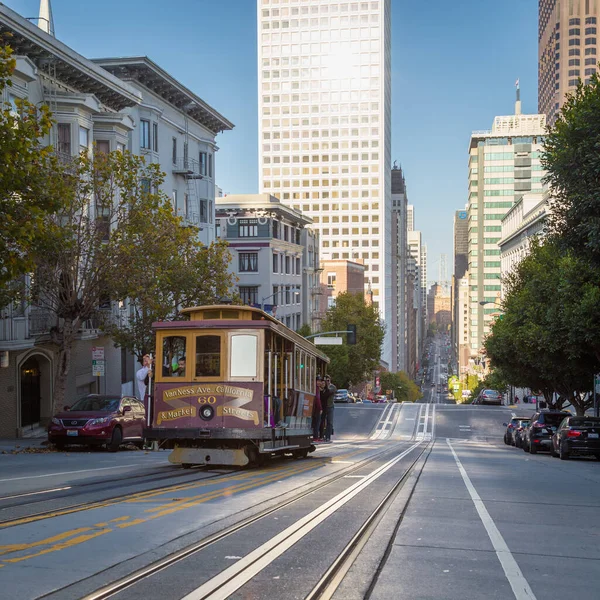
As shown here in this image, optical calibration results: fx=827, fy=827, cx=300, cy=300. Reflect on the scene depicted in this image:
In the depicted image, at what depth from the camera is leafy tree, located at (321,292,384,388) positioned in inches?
3314

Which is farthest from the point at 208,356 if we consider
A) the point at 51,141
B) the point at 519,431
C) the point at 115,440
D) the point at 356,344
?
the point at 356,344

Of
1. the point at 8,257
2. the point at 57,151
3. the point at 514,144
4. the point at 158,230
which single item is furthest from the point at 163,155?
the point at 514,144

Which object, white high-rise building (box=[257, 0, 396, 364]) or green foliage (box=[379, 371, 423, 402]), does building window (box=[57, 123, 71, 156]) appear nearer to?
green foliage (box=[379, 371, 423, 402])

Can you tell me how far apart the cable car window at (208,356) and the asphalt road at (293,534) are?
79.6 inches

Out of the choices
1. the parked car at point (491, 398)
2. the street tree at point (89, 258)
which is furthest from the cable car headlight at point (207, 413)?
the parked car at point (491, 398)

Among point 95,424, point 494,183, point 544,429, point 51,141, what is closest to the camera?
point 95,424

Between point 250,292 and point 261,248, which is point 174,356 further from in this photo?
point 261,248

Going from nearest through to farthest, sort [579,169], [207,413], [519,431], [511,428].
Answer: [207,413]
[579,169]
[519,431]
[511,428]

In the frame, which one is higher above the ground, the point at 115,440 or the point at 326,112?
the point at 326,112

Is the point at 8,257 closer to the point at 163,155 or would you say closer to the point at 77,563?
the point at 77,563

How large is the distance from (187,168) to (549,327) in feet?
102

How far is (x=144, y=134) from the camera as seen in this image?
49.4 m

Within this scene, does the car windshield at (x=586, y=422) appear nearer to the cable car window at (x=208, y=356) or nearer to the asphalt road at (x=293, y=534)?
the asphalt road at (x=293, y=534)

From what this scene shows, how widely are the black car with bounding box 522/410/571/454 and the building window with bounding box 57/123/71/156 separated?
22.3m
